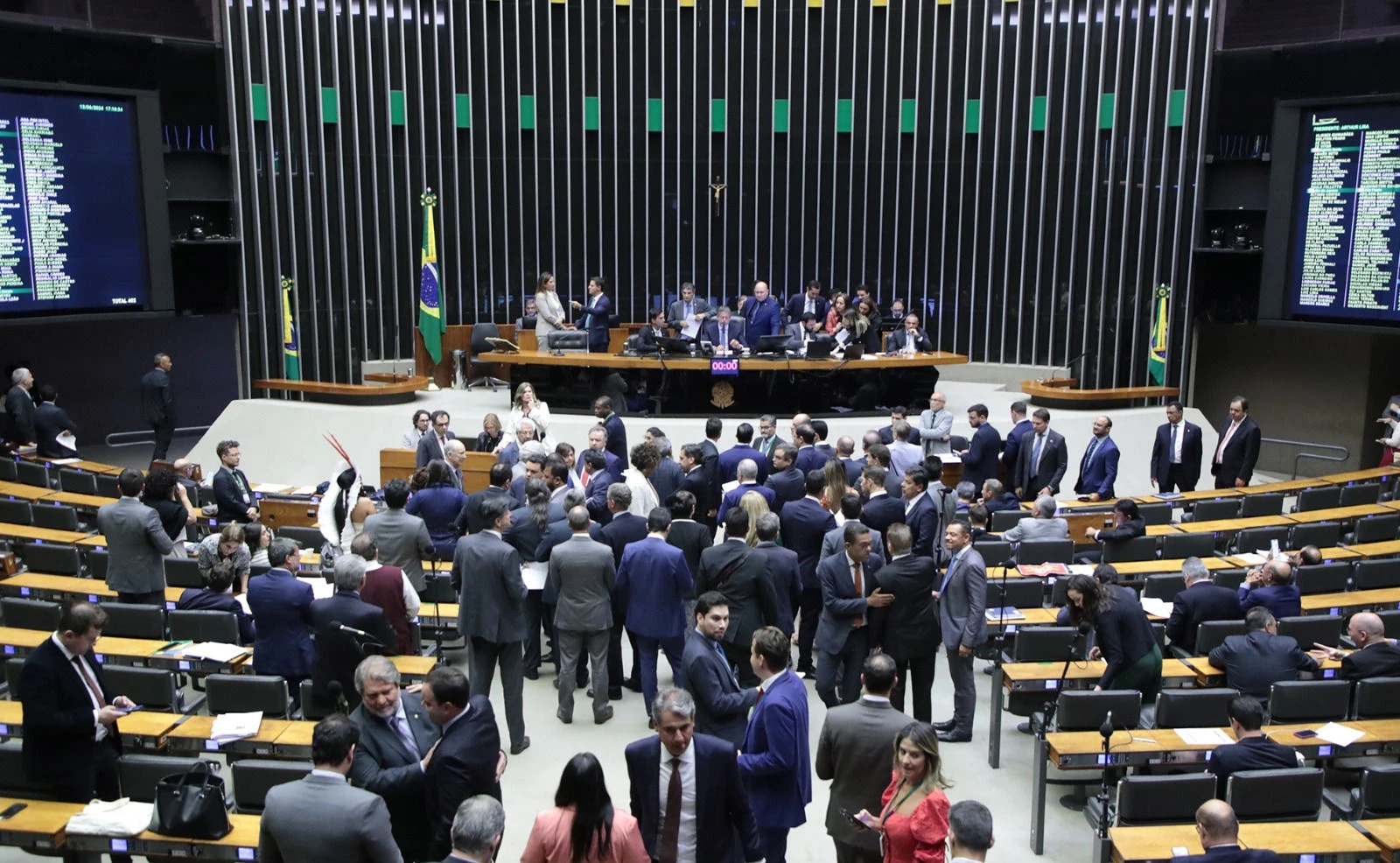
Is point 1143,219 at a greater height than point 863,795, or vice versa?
point 1143,219

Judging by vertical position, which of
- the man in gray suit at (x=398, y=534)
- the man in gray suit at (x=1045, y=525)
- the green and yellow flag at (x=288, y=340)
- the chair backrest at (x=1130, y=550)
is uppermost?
the green and yellow flag at (x=288, y=340)

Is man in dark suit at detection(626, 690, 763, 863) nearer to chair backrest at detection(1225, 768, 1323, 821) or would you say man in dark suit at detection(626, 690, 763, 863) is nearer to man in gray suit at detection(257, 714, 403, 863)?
man in gray suit at detection(257, 714, 403, 863)

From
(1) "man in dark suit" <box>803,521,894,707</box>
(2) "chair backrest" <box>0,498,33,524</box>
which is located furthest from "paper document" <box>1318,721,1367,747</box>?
(2) "chair backrest" <box>0,498,33,524</box>

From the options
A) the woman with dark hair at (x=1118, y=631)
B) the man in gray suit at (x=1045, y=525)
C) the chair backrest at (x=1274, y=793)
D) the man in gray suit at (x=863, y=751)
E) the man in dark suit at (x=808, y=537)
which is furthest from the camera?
the man in gray suit at (x=1045, y=525)

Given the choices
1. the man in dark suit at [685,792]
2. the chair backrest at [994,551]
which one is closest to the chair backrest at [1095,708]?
the man in dark suit at [685,792]

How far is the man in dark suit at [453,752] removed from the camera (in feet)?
13.3

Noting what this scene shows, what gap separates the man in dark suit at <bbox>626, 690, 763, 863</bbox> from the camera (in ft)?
12.7

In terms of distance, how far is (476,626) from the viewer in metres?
6.16

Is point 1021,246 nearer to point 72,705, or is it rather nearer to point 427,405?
point 427,405

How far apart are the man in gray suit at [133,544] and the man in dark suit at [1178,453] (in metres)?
8.32

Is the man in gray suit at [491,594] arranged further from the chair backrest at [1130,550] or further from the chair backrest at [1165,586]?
the chair backrest at [1130,550]

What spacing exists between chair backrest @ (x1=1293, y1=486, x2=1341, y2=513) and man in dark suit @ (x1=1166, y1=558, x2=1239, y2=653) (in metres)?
3.97

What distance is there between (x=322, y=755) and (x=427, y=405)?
10517mm

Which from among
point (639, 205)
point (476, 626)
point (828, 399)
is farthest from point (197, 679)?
point (639, 205)
